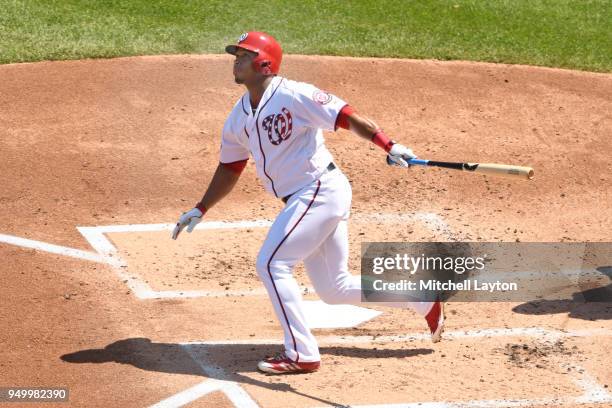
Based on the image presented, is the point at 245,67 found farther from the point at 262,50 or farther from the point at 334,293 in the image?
the point at 334,293

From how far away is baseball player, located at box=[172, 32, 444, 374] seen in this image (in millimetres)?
6207

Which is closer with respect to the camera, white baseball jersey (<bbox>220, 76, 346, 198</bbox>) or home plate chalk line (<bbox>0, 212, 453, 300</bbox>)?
white baseball jersey (<bbox>220, 76, 346, 198</bbox>)

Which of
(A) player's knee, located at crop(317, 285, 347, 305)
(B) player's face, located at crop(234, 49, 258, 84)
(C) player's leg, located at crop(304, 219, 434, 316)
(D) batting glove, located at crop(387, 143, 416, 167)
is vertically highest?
(B) player's face, located at crop(234, 49, 258, 84)

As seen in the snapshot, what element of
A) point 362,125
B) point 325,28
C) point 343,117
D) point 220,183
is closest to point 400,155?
point 362,125

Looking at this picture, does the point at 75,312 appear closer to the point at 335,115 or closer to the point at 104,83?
the point at 335,115

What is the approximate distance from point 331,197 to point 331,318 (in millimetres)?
1214

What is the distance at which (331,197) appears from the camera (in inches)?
248

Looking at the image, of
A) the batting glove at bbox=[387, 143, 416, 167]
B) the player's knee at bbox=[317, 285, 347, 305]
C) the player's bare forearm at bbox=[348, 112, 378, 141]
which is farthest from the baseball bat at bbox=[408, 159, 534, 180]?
the player's knee at bbox=[317, 285, 347, 305]

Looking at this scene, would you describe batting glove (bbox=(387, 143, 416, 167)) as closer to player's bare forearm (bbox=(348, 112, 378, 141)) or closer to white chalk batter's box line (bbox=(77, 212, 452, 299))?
player's bare forearm (bbox=(348, 112, 378, 141))

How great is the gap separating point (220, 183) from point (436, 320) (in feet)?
5.45

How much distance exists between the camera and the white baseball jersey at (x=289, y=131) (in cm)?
622

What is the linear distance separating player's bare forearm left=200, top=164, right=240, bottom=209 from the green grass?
15.3 feet

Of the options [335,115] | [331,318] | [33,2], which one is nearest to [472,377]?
[331,318]

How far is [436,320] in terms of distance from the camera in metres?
6.61
